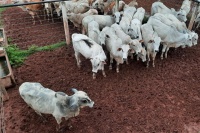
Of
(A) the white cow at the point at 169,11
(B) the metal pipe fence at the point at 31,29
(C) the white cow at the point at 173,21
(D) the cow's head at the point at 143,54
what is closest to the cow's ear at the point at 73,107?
(D) the cow's head at the point at 143,54

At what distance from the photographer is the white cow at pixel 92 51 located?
24.1 feet

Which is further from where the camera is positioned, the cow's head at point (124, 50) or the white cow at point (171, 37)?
the white cow at point (171, 37)

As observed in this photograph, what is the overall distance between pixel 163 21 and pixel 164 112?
4004 millimetres

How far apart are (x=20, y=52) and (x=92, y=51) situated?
3.11 meters

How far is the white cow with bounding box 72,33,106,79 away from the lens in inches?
289

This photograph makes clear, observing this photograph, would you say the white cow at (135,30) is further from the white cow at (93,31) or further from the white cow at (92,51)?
the white cow at (92,51)

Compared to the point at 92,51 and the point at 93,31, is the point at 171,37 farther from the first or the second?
the point at 92,51

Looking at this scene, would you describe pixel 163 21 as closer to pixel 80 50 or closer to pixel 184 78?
pixel 184 78

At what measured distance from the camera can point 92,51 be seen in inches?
293

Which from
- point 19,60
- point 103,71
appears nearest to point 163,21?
point 103,71

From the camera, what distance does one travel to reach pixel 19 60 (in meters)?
8.47

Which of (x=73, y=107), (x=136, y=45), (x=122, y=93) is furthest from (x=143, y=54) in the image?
(x=73, y=107)

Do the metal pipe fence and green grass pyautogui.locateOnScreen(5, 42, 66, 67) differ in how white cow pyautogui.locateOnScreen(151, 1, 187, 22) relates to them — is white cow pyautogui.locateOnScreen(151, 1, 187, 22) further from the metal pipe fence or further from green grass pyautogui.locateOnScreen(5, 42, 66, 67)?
green grass pyautogui.locateOnScreen(5, 42, 66, 67)

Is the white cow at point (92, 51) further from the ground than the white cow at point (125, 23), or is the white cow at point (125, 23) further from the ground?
the white cow at point (125, 23)
